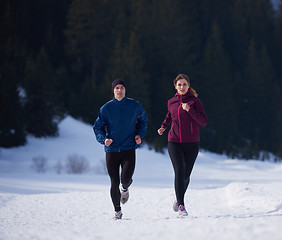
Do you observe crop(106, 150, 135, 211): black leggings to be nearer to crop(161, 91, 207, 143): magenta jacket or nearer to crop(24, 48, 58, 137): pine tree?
crop(161, 91, 207, 143): magenta jacket

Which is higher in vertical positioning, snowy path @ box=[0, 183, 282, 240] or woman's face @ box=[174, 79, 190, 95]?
woman's face @ box=[174, 79, 190, 95]

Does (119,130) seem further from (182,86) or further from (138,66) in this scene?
(138,66)

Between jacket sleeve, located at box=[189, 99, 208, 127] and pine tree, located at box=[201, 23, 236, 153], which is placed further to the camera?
pine tree, located at box=[201, 23, 236, 153]

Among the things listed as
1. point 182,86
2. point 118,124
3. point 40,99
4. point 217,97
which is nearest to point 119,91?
point 118,124

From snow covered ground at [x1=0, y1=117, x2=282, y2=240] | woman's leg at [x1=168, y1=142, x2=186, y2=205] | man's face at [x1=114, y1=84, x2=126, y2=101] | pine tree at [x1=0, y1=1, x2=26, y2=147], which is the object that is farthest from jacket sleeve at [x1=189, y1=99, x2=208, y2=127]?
pine tree at [x1=0, y1=1, x2=26, y2=147]

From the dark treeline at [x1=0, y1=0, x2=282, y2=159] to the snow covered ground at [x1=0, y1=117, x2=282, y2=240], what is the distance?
4.30 metres

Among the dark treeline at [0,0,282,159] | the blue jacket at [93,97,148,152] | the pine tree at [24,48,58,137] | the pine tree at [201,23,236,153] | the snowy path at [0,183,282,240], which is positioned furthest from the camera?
the pine tree at [201,23,236,153]

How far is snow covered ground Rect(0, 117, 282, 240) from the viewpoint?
12.1 feet

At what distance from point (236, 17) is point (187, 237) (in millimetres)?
44952

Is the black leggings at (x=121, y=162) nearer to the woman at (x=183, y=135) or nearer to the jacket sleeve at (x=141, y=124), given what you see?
the jacket sleeve at (x=141, y=124)

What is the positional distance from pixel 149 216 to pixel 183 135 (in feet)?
5.86

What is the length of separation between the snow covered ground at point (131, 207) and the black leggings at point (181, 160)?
36 centimetres

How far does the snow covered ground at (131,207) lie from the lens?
12.1 feet

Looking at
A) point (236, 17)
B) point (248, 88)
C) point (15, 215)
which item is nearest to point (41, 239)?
point (15, 215)
